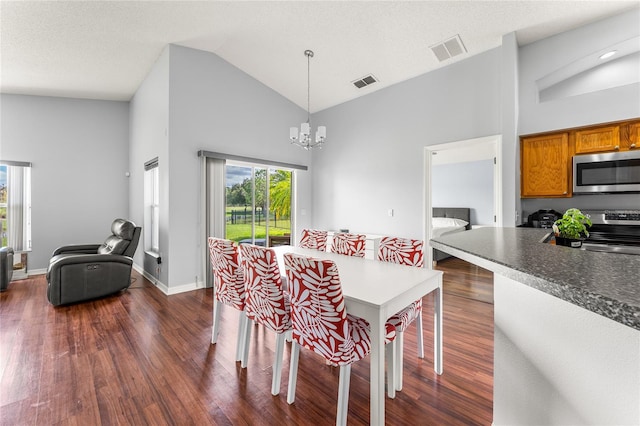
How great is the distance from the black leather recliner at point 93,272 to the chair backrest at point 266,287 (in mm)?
2845

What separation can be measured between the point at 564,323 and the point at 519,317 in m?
0.22

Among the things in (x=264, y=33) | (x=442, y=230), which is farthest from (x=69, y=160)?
(x=442, y=230)

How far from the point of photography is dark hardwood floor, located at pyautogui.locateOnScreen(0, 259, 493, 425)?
169 cm

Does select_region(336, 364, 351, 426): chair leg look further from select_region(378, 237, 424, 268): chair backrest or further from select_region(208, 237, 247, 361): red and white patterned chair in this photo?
select_region(378, 237, 424, 268): chair backrest

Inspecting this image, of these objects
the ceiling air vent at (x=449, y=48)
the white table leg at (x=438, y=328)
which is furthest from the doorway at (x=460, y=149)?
the white table leg at (x=438, y=328)

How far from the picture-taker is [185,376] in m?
2.06

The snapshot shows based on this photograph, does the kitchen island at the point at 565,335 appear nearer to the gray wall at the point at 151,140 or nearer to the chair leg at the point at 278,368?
the chair leg at the point at 278,368

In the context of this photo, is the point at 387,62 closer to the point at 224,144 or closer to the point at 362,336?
the point at 224,144

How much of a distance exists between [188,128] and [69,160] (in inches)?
117

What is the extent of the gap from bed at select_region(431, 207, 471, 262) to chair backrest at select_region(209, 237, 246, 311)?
14.6 feet

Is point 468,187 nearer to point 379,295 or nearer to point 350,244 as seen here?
point 350,244

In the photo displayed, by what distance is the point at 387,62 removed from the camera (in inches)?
161

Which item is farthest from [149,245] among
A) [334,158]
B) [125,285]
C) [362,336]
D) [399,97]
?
[399,97]

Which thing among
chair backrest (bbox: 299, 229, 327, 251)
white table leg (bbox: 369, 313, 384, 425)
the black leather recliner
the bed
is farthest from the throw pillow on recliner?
the bed
